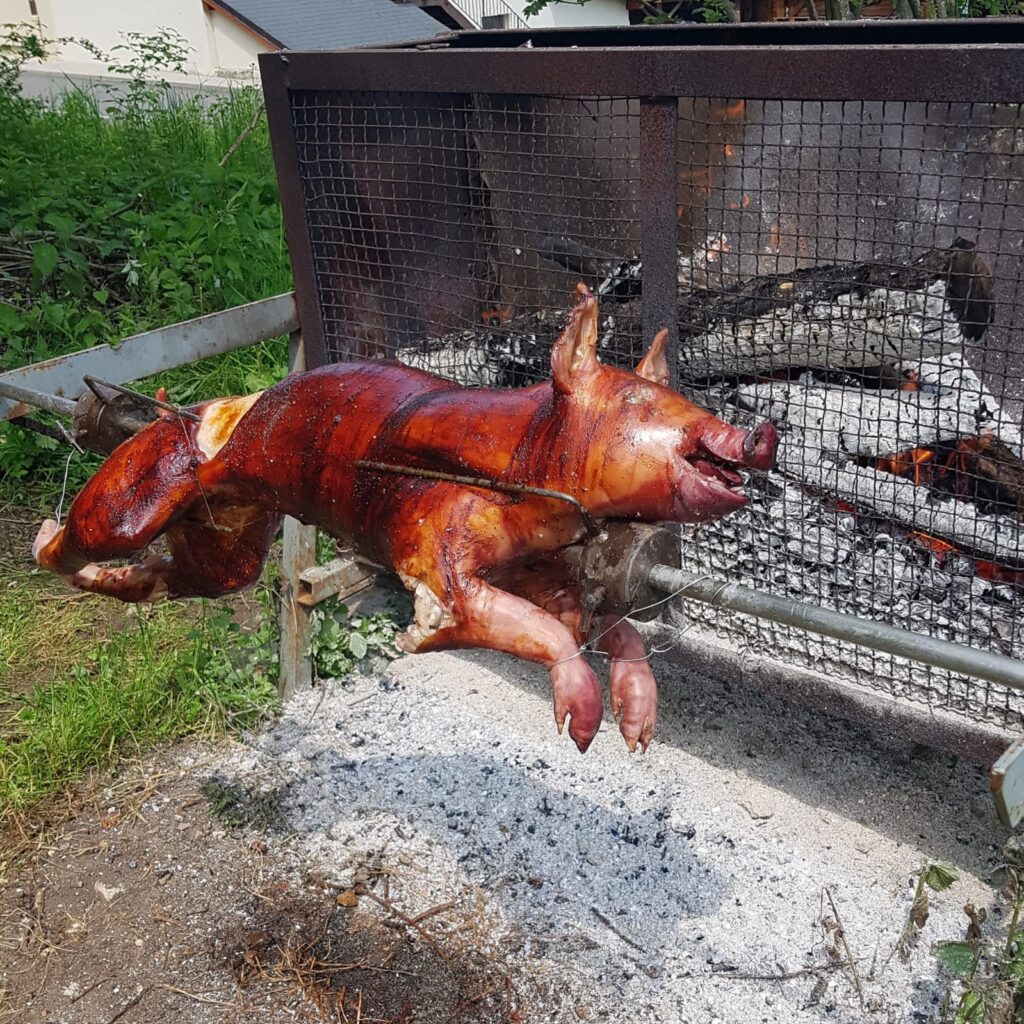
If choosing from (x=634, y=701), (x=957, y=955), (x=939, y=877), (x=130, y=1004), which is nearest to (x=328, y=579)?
(x=130, y=1004)

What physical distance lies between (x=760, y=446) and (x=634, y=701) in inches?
22.8

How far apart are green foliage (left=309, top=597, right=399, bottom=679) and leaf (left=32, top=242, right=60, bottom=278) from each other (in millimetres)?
2296

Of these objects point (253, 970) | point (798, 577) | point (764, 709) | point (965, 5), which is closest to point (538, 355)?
point (798, 577)

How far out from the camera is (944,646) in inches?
66.1

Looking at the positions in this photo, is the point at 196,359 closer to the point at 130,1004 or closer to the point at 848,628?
the point at 130,1004

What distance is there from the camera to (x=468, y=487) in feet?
6.46

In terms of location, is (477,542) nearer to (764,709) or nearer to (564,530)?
(564,530)

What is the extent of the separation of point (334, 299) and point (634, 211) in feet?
4.12

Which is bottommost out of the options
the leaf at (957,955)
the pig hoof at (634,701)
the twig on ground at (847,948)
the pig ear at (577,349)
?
the twig on ground at (847,948)

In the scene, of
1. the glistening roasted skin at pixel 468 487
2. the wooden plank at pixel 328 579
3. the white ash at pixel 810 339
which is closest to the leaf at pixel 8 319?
the wooden plank at pixel 328 579

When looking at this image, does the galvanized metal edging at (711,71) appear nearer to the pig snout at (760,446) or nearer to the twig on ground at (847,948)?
the pig snout at (760,446)

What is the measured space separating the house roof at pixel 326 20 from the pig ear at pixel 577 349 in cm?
1475

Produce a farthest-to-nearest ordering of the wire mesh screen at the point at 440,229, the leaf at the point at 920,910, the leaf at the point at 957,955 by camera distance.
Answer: the wire mesh screen at the point at 440,229 → the leaf at the point at 920,910 → the leaf at the point at 957,955

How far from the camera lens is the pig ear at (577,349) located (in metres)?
1.79
